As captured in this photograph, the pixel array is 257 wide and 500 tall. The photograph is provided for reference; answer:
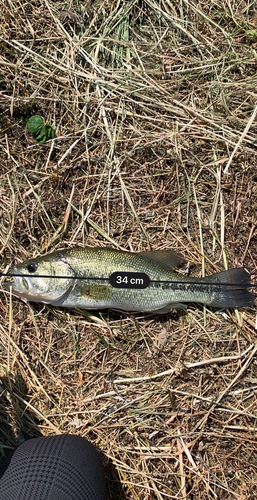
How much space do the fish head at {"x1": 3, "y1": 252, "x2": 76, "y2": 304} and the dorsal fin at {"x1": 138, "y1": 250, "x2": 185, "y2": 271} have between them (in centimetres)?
62

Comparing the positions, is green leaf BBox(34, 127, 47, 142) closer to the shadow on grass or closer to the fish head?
the fish head

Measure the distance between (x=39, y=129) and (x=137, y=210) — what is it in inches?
43.3

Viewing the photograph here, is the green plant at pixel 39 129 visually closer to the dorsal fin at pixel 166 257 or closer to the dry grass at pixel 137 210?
the dry grass at pixel 137 210

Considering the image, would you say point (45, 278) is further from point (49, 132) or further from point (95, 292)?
point (49, 132)

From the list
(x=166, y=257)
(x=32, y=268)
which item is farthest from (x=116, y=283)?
(x=32, y=268)

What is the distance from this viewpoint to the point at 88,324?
10.9 ft

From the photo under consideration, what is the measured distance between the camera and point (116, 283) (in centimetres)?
299

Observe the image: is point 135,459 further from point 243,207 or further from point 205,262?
point 243,207

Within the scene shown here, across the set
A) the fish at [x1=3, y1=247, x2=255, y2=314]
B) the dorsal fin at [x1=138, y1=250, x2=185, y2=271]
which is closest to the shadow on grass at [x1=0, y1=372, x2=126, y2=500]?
the fish at [x1=3, y1=247, x2=255, y2=314]

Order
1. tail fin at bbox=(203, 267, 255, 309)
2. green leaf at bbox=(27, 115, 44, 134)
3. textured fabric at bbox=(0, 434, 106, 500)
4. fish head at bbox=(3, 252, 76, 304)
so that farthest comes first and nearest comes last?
green leaf at bbox=(27, 115, 44, 134)
tail fin at bbox=(203, 267, 255, 309)
fish head at bbox=(3, 252, 76, 304)
textured fabric at bbox=(0, 434, 106, 500)

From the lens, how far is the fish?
121 inches

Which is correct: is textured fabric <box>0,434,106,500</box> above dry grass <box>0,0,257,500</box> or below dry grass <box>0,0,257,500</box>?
below

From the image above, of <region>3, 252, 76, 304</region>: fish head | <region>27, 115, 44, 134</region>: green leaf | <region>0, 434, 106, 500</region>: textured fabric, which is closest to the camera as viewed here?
<region>0, 434, 106, 500</region>: textured fabric

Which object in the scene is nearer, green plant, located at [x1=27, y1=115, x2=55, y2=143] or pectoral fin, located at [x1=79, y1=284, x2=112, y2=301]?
pectoral fin, located at [x1=79, y1=284, x2=112, y2=301]
